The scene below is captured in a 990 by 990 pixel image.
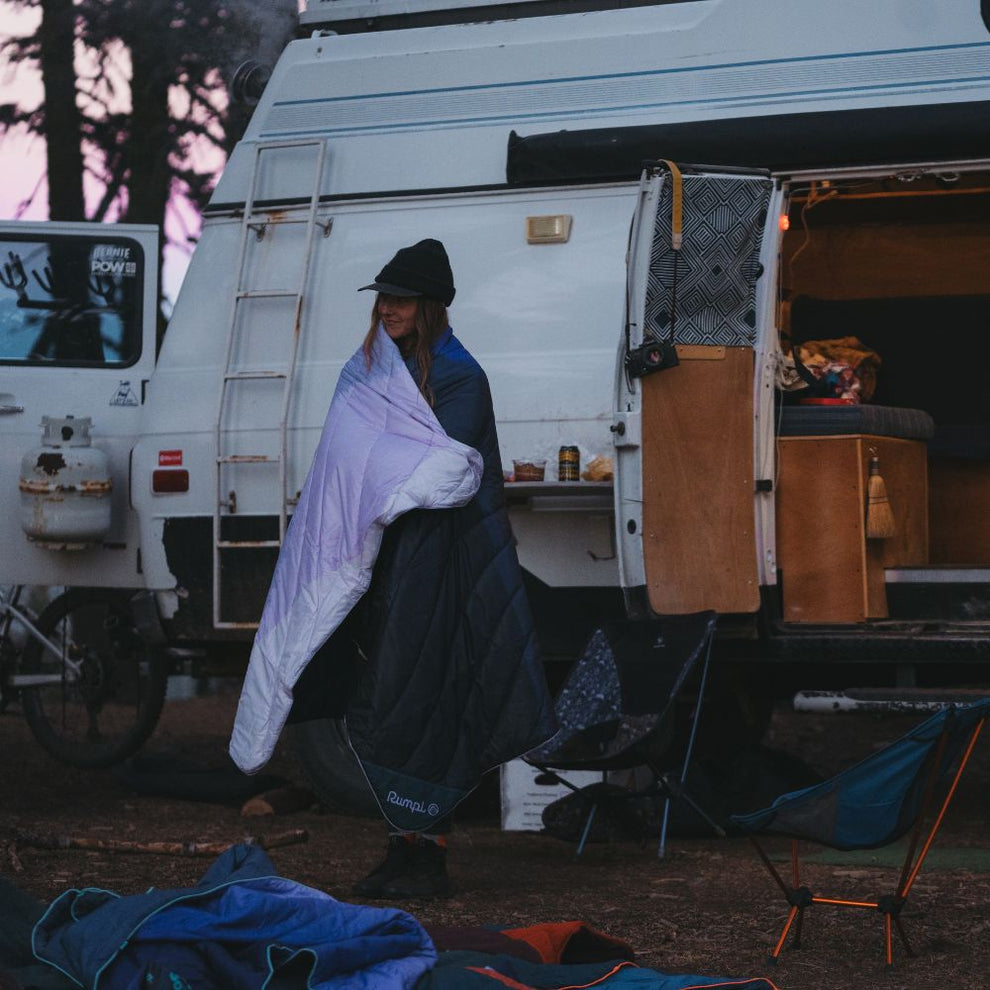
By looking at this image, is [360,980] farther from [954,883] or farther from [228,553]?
[228,553]

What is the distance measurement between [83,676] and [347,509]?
113 inches

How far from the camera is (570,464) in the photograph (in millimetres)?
5750

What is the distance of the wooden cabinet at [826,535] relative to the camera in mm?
6012

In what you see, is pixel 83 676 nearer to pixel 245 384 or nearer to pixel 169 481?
pixel 169 481

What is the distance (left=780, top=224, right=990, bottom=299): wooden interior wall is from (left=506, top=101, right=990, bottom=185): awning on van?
1948mm

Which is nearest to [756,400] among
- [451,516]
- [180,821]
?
[451,516]

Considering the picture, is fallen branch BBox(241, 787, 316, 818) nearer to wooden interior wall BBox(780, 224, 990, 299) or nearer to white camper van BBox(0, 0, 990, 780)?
white camper van BBox(0, 0, 990, 780)

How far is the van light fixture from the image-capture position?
237 inches

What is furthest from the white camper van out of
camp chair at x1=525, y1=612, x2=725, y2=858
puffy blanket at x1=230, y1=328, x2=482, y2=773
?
puffy blanket at x1=230, y1=328, x2=482, y2=773

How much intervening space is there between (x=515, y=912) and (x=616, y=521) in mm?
1460

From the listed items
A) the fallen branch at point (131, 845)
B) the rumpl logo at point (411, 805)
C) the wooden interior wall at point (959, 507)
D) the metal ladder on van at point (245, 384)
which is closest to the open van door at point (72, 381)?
the metal ladder on van at point (245, 384)

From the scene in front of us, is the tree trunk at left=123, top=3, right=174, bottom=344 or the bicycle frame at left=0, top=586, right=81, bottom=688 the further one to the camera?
the tree trunk at left=123, top=3, right=174, bottom=344

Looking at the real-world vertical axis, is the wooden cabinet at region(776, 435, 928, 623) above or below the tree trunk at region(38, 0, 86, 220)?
below

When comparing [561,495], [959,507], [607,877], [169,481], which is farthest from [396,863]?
[959,507]
